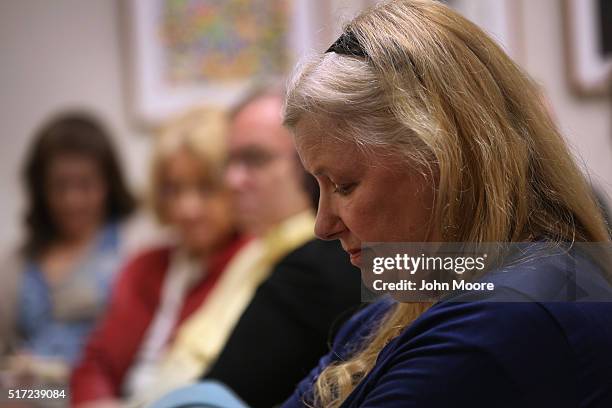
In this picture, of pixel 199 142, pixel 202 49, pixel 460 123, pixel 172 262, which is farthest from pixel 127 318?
pixel 460 123

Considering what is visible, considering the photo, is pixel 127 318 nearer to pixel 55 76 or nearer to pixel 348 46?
pixel 55 76

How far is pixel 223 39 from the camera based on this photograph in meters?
2.63

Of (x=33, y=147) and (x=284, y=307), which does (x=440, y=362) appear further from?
(x=33, y=147)

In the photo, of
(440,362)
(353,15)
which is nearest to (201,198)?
(353,15)

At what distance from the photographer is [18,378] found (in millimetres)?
1230

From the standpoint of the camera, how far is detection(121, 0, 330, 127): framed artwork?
2.61 meters

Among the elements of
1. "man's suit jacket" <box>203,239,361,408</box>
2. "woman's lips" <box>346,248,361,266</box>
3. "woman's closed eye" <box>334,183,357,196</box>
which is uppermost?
"woman's closed eye" <box>334,183,357,196</box>

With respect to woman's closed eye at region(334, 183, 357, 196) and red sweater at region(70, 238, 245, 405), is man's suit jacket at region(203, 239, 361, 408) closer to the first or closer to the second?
woman's closed eye at region(334, 183, 357, 196)

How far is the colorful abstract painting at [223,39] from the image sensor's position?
8.57 ft

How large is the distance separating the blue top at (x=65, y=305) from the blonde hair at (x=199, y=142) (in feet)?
1.14

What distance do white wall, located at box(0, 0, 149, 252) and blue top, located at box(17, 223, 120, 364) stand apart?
31 centimetres

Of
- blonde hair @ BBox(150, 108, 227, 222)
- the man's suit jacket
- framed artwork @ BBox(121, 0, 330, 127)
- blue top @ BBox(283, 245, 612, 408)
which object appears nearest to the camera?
blue top @ BBox(283, 245, 612, 408)

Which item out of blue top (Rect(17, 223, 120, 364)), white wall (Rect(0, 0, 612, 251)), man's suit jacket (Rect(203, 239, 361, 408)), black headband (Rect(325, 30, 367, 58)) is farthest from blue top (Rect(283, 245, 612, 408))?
white wall (Rect(0, 0, 612, 251))

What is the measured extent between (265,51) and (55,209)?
0.78m
